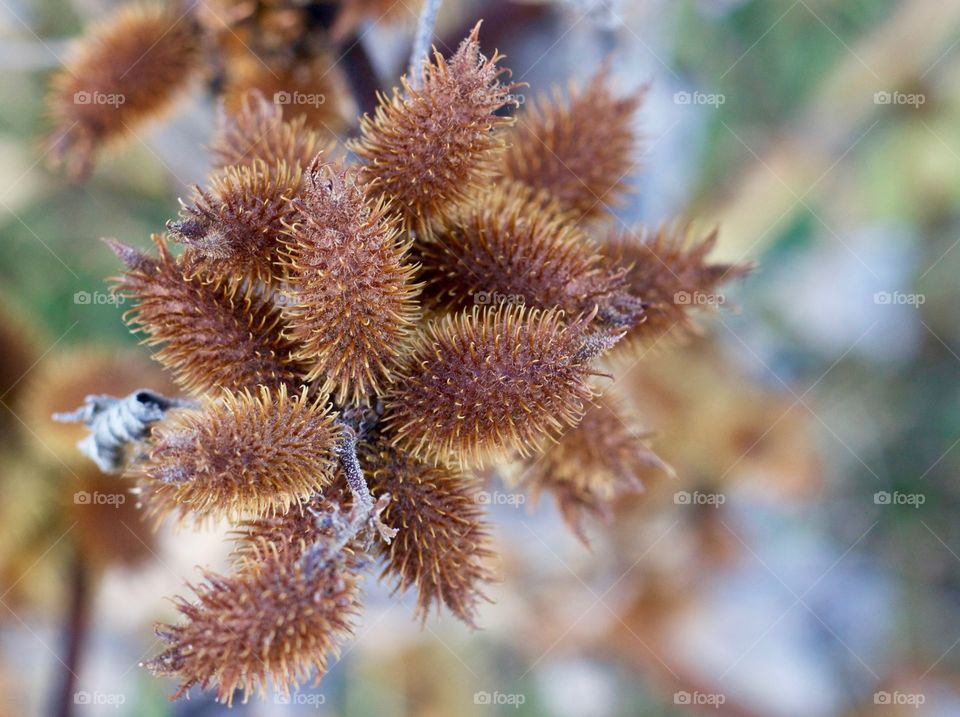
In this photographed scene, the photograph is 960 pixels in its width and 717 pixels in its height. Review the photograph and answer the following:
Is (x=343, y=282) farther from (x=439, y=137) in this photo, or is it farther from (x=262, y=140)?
(x=262, y=140)

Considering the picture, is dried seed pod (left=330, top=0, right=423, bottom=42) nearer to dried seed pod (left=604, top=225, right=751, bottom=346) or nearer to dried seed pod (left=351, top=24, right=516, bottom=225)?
dried seed pod (left=351, top=24, right=516, bottom=225)

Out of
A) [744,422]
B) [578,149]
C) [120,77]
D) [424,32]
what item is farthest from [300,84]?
[744,422]

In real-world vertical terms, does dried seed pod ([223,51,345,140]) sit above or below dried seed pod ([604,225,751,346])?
above

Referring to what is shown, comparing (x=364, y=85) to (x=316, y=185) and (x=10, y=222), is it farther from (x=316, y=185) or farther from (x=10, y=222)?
(x=10, y=222)

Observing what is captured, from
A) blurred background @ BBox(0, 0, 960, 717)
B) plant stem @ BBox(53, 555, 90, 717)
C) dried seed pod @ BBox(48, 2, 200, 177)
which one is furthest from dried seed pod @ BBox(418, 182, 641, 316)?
plant stem @ BBox(53, 555, 90, 717)

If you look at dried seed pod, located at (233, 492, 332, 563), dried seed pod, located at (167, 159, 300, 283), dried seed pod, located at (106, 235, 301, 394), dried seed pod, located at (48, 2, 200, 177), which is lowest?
dried seed pod, located at (233, 492, 332, 563)
